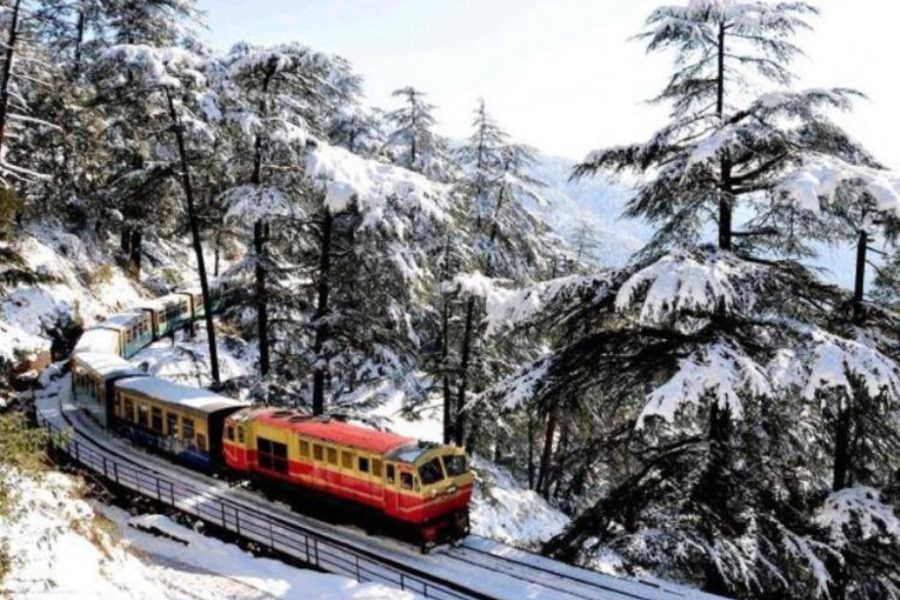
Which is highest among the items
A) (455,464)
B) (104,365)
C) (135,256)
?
(135,256)

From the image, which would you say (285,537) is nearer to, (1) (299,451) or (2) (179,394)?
(1) (299,451)

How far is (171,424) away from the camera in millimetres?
22688

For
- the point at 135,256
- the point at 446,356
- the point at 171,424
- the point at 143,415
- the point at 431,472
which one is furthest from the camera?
the point at 135,256

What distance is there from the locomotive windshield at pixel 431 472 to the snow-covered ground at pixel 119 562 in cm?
280

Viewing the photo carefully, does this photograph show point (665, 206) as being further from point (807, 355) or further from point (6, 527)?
point (6, 527)

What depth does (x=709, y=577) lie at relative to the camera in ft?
45.8

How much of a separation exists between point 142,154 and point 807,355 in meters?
31.7

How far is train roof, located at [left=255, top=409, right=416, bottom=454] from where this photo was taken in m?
18.2

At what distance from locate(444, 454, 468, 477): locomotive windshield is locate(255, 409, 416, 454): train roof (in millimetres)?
974

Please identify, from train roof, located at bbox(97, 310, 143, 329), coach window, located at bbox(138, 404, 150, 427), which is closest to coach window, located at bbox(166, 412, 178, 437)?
coach window, located at bbox(138, 404, 150, 427)

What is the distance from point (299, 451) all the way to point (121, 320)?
1967 cm

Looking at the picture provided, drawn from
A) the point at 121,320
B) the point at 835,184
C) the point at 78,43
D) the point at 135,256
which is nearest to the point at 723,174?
the point at 835,184

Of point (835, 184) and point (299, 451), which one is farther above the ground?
point (835, 184)

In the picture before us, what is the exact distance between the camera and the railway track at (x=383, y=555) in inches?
617
